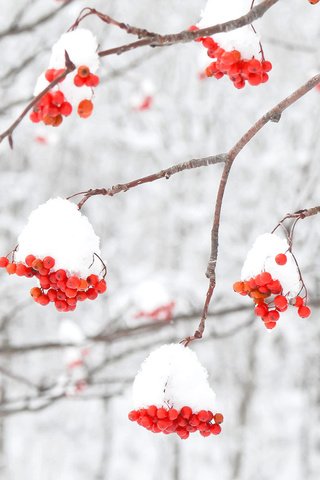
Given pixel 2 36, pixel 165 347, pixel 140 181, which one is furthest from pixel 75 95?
pixel 2 36

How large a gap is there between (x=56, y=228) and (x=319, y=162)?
500 cm

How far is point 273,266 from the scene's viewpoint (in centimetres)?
153

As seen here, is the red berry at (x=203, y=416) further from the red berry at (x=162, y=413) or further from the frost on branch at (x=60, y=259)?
the frost on branch at (x=60, y=259)

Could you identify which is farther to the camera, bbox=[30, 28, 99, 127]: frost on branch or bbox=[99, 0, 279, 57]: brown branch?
bbox=[30, 28, 99, 127]: frost on branch

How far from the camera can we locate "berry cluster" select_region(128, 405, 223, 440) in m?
A: 1.50

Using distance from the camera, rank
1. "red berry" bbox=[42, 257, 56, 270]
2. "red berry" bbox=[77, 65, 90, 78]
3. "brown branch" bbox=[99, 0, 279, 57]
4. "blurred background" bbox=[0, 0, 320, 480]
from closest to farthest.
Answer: "brown branch" bbox=[99, 0, 279, 57] < "red berry" bbox=[77, 65, 90, 78] < "red berry" bbox=[42, 257, 56, 270] < "blurred background" bbox=[0, 0, 320, 480]

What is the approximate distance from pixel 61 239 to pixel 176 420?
558mm

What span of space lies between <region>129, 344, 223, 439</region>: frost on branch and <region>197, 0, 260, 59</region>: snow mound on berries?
827 mm

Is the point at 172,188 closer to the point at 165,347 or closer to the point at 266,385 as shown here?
the point at 266,385

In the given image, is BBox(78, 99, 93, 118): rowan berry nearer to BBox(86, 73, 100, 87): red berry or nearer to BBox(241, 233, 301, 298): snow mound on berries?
BBox(86, 73, 100, 87): red berry

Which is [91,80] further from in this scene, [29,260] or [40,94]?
[29,260]

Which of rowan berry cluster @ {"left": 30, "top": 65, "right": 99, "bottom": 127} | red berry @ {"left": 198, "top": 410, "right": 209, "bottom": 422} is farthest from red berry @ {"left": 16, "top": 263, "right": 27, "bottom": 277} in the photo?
red berry @ {"left": 198, "top": 410, "right": 209, "bottom": 422}

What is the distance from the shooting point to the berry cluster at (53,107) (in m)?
1.46

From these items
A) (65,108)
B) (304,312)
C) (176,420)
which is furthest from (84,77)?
(176,420)
